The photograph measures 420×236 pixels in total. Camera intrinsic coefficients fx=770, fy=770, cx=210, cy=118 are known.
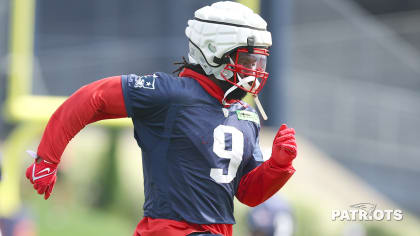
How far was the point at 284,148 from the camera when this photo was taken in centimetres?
303

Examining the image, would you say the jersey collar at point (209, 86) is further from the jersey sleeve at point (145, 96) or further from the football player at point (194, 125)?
the jersey sleeve at point (145, 96)

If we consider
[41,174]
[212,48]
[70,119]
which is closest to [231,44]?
[212,48]

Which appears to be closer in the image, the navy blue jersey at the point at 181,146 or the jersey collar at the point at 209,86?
the navy blue jersey at the point at 181,146

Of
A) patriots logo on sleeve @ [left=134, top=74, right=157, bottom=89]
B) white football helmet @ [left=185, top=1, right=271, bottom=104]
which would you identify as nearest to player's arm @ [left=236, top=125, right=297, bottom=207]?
white football helmet @ [left=185, top=1, right=271, bottom=104]

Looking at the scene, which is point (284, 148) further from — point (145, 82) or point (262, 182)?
point (145, 82)

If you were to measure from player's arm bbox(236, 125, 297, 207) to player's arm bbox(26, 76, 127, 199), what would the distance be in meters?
0.61

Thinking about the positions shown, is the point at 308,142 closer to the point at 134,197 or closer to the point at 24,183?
the point at 134,197

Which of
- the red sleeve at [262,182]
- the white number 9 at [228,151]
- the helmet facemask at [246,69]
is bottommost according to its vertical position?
the red sleeve at [262,182]

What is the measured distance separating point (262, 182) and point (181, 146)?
41 centimetres

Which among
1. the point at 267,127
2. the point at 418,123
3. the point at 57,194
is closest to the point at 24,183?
the point at 57,194

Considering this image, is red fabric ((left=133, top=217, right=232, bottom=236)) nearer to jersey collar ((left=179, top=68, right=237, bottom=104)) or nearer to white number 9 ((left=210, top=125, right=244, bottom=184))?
white number 9 ((left=210, top=125, right=244, bottom=184))

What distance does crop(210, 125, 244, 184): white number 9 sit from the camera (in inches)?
118

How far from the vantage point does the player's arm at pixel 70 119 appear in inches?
114

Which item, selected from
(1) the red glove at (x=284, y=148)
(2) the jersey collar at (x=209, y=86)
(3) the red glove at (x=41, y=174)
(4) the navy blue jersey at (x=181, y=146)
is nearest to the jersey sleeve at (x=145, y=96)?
(4) the navy blue jersey at (x=181, y=146)
